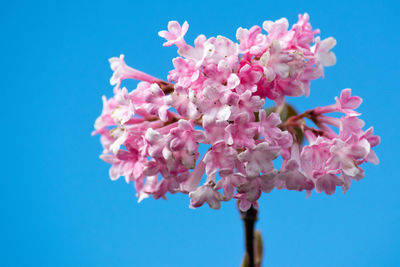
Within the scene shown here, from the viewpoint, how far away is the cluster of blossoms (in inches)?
50.4

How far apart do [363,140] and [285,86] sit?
28cm

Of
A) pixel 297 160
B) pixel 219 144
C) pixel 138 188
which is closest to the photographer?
pixel 219 144

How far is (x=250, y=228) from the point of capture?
1.77 m

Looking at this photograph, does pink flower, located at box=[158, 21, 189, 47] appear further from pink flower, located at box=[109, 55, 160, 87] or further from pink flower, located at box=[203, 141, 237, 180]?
pink flower, located at box=[203, 141, 237, 180]

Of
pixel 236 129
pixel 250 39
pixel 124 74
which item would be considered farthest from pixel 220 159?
pixel 124 74

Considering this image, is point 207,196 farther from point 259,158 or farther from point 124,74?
point 124,74

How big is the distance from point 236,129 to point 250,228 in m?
0.61

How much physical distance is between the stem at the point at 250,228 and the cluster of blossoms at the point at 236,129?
13.7 inches

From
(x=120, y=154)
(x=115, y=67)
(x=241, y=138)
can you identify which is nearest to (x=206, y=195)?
(x=241, y=138)

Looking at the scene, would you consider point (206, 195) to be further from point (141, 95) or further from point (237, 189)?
point (141, 95)

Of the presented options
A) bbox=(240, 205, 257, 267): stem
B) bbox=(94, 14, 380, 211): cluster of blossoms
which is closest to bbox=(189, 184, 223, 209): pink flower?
bbox=(94, 14, 380, 211): cluster of blossoms

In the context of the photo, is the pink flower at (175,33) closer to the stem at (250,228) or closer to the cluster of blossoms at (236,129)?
the cluster of blossoms at (236,129)

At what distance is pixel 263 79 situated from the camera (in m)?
1.36

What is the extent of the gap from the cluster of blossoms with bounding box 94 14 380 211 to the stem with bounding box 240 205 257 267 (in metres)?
0.35
